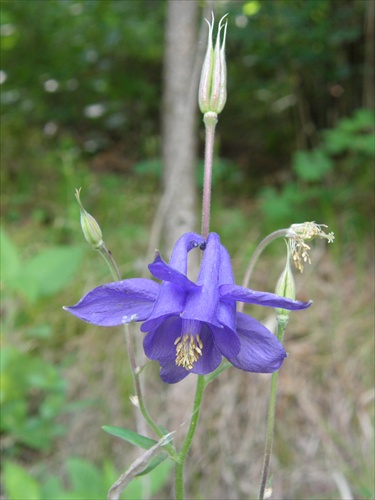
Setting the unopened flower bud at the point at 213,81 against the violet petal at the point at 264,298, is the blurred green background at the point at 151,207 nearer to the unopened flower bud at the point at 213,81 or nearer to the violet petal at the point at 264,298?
the violet petal at the point at 264,298

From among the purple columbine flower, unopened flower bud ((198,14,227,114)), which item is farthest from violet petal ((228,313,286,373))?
unopened flower bud ((198,14,227,114))

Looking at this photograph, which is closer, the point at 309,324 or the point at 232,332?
the point at 232,332

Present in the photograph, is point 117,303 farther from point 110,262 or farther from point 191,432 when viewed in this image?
point 191,432

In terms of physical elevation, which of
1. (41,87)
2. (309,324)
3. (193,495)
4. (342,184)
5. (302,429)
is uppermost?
(41,87)

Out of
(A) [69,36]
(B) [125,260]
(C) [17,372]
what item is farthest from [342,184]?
(C) [17,372]

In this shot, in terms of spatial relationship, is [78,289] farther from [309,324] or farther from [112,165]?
[112,165]

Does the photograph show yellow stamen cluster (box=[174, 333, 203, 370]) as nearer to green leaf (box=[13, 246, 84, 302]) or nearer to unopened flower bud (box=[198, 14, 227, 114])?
unopened flower bud (box=[198, 14, 227, 114])

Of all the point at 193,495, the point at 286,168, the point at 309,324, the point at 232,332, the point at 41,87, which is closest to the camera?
the point at 232,332

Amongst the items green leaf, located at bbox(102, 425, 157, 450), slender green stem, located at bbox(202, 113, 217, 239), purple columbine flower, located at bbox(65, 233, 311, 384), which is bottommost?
green leaf, located at bbox(102, 425, 157, 450)
